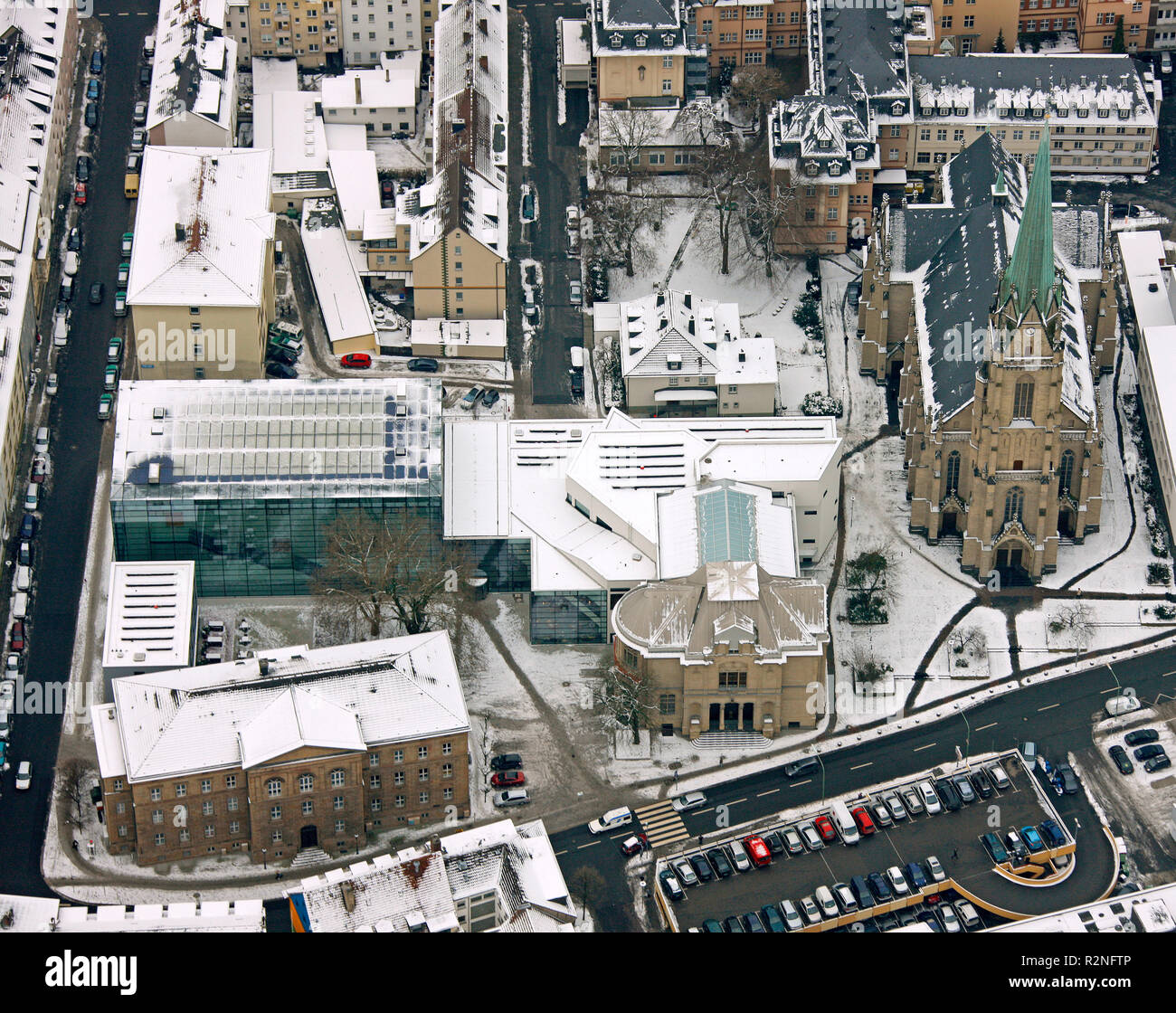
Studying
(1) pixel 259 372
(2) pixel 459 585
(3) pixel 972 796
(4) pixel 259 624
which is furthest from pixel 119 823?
(3) pixel 972 796

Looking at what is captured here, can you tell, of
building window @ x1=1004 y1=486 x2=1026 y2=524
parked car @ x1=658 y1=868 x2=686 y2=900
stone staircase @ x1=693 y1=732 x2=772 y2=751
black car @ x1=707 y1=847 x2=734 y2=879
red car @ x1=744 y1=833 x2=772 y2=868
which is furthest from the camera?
building window @ x1=1004 y1=486 x2=1026 y2=524

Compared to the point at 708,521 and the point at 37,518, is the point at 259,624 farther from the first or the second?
the point at 708,521

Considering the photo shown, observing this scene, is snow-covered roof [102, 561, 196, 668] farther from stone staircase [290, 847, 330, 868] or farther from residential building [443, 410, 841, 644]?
residential building [443, 410, 841, 644]

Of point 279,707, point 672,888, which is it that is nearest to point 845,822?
point 672,888

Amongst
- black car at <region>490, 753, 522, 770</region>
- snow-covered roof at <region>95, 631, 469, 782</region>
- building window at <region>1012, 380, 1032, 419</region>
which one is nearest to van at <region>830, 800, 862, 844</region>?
black car at <region>490, 753, 522, 770</region>

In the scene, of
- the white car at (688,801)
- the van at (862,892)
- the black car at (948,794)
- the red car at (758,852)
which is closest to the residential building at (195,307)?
the white car at (688,801)

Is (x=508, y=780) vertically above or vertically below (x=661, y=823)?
above

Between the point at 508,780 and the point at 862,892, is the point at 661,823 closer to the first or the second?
the point at 508,780
